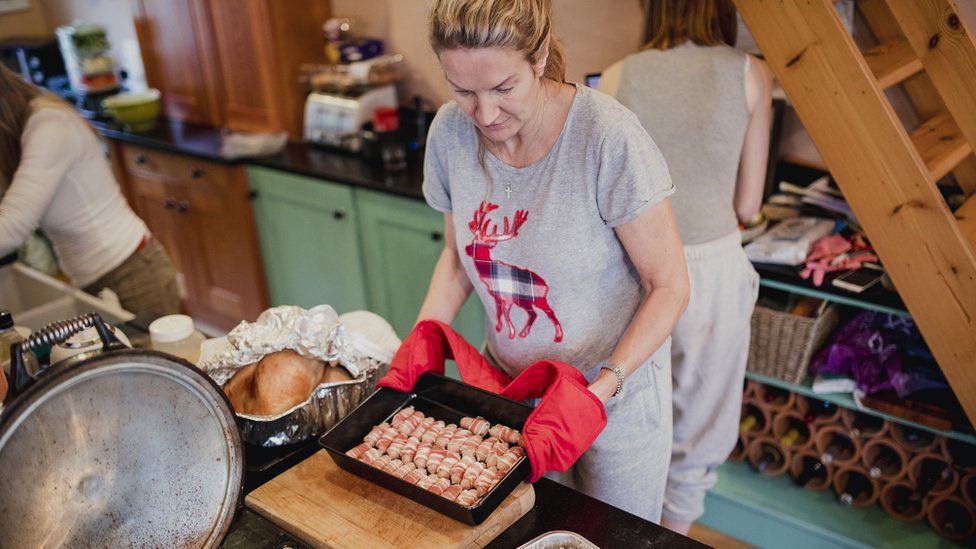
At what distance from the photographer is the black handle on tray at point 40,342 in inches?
34.7

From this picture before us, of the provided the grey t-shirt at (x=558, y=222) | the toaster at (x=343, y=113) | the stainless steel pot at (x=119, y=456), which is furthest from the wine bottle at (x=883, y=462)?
the toaster at (x=343, y=113)

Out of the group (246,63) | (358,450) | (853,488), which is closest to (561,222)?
(358,450)

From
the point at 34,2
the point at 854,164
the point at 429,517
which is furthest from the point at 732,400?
the point at 34,2

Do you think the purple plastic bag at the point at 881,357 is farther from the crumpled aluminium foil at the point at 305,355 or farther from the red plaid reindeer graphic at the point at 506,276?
the crumpled aluminium foil at the point at 305,355

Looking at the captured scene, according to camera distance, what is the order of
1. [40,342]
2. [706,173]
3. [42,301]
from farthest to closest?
[42,301] < [706,173] < [40,342]

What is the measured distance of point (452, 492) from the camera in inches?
43.9

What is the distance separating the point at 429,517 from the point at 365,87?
2.25 m

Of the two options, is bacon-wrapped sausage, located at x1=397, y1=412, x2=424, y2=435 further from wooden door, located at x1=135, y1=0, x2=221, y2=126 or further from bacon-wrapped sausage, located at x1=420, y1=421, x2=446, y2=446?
wooden door, located at x1=135, y1=0, x2=221, y2=126

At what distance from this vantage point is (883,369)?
76.7 inches

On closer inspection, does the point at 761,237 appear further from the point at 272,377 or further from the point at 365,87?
the point at 365,87

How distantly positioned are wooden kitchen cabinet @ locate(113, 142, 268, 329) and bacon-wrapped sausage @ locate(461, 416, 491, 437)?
214cm

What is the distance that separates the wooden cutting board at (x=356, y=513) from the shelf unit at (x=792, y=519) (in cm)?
125

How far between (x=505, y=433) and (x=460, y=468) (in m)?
0.10

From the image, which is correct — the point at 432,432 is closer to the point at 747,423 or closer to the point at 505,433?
the point at 505,433
